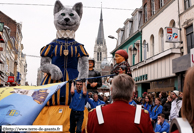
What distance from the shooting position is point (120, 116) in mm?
2371

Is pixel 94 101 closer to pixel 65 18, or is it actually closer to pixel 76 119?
pixel 76 119

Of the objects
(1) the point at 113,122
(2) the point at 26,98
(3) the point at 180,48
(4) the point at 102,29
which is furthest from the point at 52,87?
(4) the point at 102,29

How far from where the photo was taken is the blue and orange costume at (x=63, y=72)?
15.5 feet

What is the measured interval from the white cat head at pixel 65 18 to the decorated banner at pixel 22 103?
2.03 meters

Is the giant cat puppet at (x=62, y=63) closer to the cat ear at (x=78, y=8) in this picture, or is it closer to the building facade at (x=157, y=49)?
the cat ear at (x=78, y=8)

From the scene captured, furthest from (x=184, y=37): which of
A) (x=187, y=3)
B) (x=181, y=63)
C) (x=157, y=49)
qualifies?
(x=157, y=49)

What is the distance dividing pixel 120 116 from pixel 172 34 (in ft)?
47.8

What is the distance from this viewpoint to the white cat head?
17.8 ft

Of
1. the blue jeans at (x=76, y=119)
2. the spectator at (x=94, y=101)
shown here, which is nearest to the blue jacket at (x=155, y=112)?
the spectator at (x=94, y=101)

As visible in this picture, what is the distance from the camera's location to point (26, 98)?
3.43 meters

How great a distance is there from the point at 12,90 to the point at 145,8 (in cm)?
2259

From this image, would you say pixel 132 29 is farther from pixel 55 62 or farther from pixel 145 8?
pixel 55 62

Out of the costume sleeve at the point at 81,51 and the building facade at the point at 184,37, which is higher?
the building facade at the point at 184,37

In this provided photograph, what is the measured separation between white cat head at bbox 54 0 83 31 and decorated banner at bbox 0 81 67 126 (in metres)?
2.03
